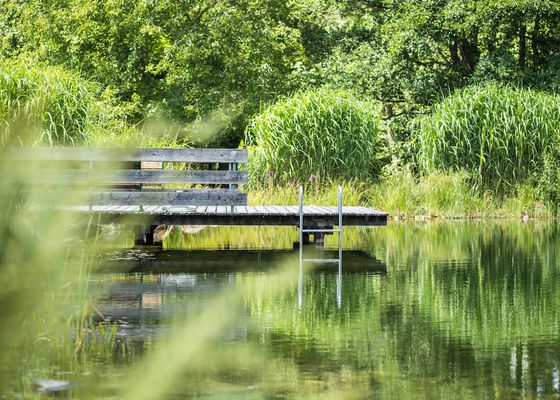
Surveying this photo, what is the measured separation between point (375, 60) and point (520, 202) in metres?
7.27

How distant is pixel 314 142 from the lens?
21422 millimetres

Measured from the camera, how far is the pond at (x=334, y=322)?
530 centimetres

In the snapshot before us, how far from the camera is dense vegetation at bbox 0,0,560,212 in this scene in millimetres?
21938

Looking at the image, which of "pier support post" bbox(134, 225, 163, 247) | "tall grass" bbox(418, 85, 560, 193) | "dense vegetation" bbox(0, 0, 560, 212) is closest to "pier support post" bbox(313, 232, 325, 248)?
"pier support post" bbox(134, 225, 163, 247)

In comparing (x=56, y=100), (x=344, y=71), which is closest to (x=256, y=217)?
(x=56, y=100)

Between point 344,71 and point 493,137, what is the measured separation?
6.35m

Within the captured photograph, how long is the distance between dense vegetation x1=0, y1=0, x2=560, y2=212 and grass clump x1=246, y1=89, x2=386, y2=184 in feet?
0.15

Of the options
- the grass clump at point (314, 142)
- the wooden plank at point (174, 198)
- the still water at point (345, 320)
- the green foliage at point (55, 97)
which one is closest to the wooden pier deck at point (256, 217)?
the wooden plank at point (174, 198)

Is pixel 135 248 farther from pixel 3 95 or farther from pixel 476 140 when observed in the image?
pixel 476 140

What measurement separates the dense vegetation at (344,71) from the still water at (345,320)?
22.9 feet

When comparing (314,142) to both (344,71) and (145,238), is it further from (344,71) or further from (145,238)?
(145,238)

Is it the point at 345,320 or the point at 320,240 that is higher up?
the point at 320,240

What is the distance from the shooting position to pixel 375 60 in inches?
1087

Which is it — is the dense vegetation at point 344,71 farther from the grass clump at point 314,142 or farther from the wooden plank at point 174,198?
the wooden plank at point 174,198
